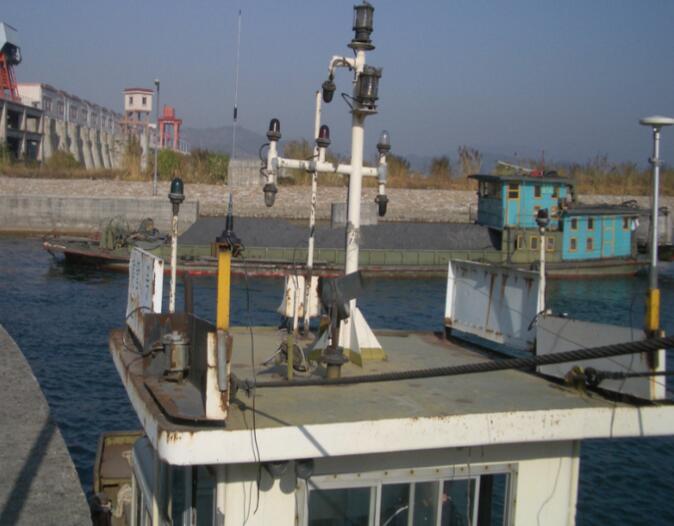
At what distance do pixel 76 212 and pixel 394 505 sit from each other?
42.1 m

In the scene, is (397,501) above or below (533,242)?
below

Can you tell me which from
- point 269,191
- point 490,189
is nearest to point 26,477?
point 269,191

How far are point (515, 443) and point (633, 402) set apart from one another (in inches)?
34.9

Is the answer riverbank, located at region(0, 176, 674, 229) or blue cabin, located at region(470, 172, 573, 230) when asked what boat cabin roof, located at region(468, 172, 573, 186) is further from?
riverbank, located at region(0, 176, 674, 229)

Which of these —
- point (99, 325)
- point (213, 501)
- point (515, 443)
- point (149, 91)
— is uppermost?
point (149, 91)

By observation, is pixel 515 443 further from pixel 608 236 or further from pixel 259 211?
pixel 259 211

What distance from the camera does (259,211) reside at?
46125 millimetres

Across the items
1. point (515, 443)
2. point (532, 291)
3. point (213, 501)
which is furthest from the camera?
point (532, 291)

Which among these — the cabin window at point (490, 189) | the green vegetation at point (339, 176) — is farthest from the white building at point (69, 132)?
the cabin window at point (490, 189)

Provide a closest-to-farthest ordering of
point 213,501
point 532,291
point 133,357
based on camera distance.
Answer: point 213,501
point 133,357
point 532,291

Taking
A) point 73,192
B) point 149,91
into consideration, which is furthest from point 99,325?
point 149,91

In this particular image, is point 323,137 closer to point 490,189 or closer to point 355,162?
point 355,162

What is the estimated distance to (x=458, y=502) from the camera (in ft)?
16.4

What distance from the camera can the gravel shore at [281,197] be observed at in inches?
1818
